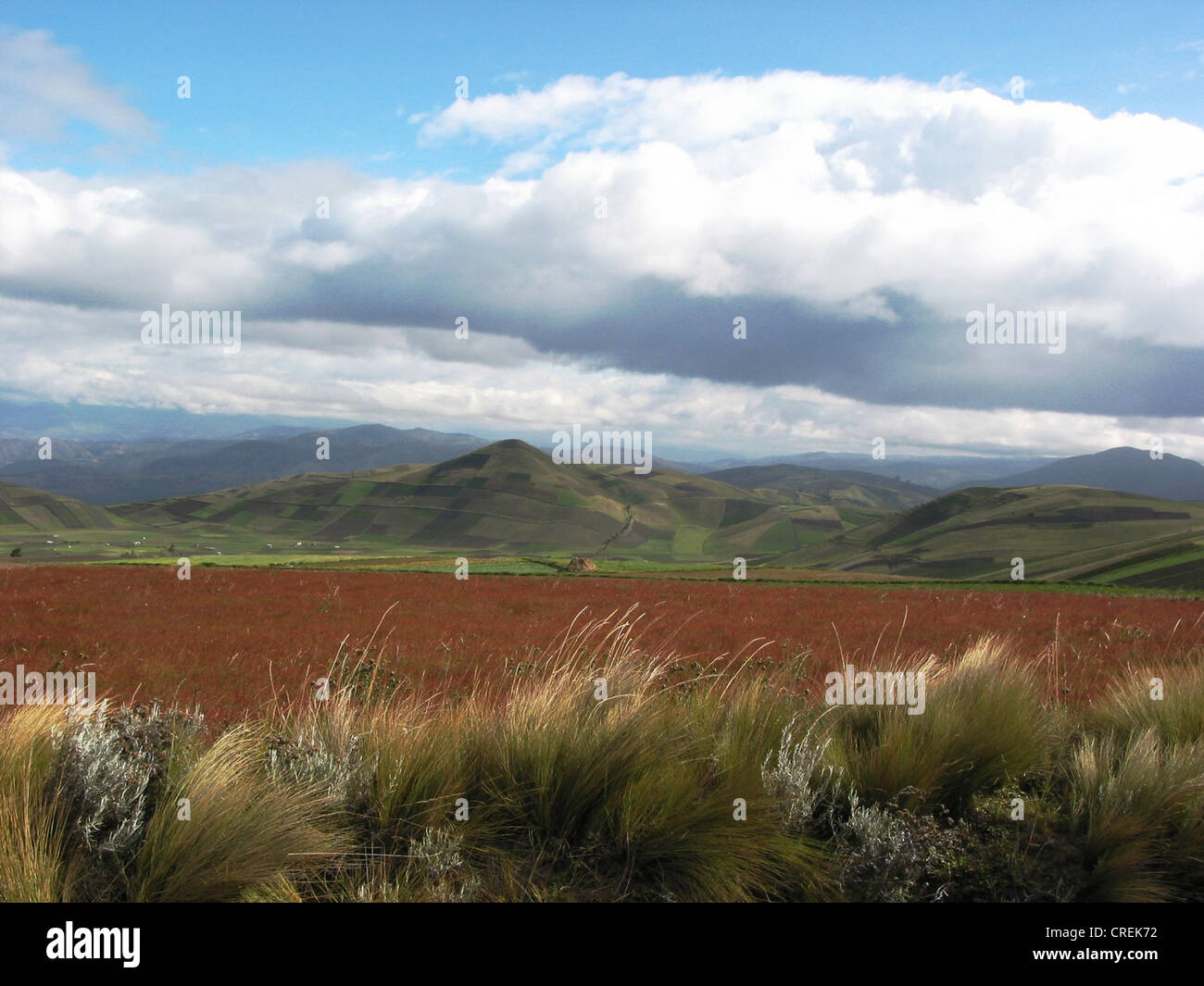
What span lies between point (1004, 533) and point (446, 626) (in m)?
147

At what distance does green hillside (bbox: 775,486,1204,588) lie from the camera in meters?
119

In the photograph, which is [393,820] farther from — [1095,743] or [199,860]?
[1095,743]

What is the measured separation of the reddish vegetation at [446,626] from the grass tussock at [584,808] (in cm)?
246

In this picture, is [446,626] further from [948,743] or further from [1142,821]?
[1142,821]

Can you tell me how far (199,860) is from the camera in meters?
4.23

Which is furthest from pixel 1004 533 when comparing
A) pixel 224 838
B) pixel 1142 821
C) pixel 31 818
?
pixel 31 818

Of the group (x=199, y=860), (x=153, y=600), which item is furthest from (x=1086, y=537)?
(x=199, y=860)

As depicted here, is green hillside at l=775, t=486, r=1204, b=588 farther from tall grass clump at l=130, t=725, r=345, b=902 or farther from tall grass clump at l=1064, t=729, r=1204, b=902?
tall grass clump at l=130, t=725, r=345, b=902

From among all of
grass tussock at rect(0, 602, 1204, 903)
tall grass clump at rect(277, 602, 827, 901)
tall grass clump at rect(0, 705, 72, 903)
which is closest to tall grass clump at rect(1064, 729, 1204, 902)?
grass tussock at rect(0, 602, 1204, 903)

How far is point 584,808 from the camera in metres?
5.13

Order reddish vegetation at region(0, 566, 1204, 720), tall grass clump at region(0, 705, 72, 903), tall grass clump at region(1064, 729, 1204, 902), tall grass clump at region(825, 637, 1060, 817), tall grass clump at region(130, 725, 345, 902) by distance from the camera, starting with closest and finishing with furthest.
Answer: tall grass clump at region(0, 705, 72, 903) → tall grass clump at region(130, 725, 345, 902) → tall grass clump at region(1064, 729, 1204, 902) → tall grass clump at region(825, 637, 1060, 817) → reddish vegetation at region(0, 566, 1204, 720)

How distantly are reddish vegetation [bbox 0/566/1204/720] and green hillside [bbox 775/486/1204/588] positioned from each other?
189 ft
